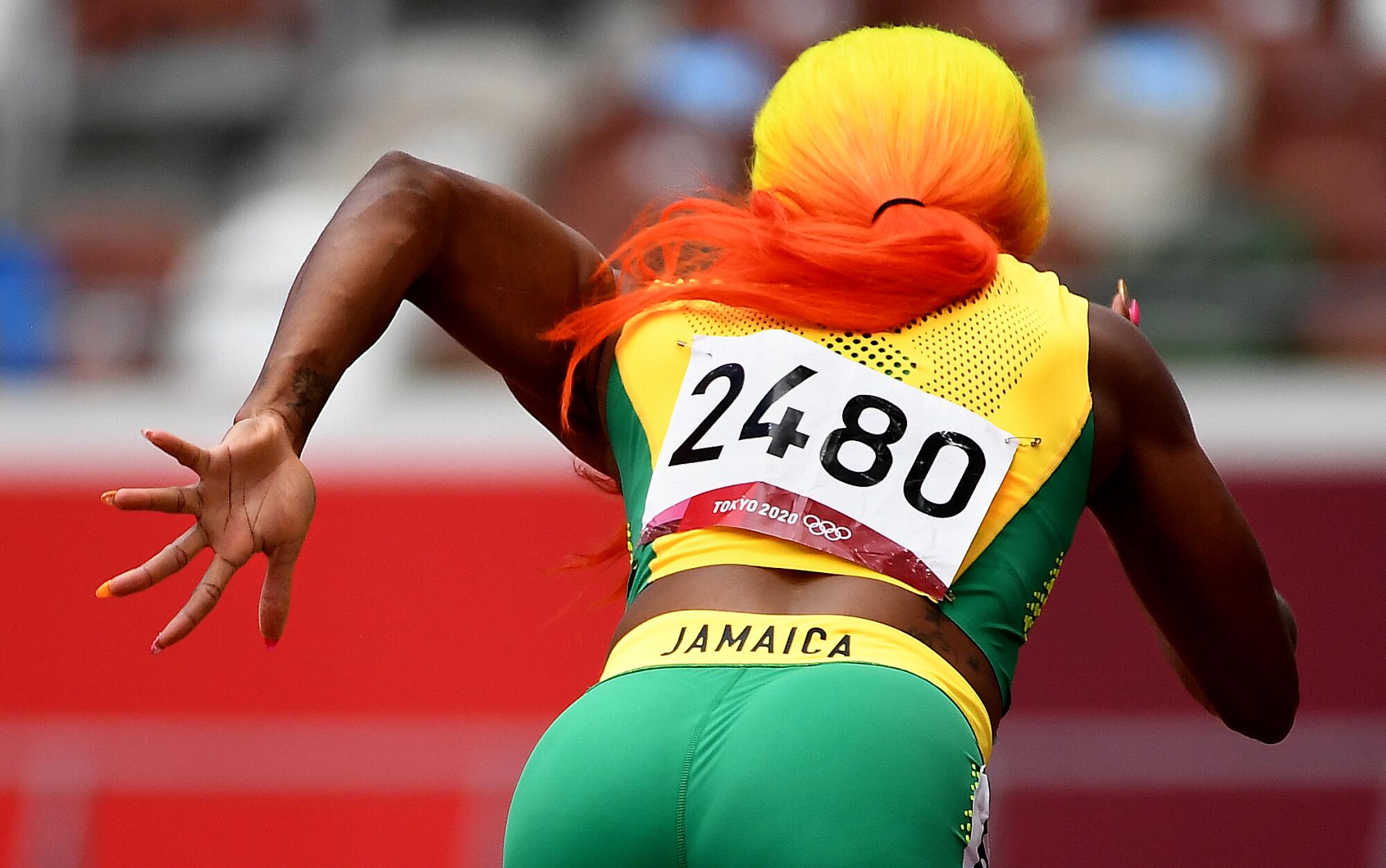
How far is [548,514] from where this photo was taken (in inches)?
215

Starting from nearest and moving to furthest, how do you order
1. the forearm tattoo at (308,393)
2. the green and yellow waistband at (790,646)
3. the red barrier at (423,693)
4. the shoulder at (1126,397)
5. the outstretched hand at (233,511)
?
the outstretched hand at (233,511) → the green and yellow waistband at (790,646) → the forearm tattoo at (308,393) → the shoulder at (1126,397) → the red barrier at (423,693)

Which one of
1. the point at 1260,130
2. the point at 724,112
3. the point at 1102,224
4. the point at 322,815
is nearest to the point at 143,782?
the point at 322,815

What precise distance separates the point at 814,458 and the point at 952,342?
20 cm

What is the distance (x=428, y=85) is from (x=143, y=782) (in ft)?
13.6

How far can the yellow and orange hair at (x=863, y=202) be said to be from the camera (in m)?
1.80

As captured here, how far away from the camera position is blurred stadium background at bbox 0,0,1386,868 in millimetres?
4973

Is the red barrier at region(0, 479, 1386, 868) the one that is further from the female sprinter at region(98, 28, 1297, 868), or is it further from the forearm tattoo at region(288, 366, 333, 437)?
the forearm tattoo at region(288, 366, 333, 437)

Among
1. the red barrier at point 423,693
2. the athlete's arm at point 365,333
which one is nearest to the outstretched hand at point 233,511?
the athlete's arm at point 365,333

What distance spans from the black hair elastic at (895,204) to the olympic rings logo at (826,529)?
1.11ft

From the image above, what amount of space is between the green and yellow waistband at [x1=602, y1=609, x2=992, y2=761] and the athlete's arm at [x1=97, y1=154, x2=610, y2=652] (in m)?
0.35

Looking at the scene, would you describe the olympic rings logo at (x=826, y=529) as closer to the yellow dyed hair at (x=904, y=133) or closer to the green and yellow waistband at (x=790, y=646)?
the green and yellow waistband at (x=790, y=646)

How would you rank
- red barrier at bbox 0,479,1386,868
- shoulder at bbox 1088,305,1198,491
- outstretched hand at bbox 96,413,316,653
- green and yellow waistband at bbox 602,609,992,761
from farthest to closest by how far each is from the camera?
red barrier at bbox 0,479,1386,868, shoulder at bbox 1088,305,1198,491, green and yellow waistband at bbox 602,609,992,761, outstretched hand at bbox 96,413,316,653

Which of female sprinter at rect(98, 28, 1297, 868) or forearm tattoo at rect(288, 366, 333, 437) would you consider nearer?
female sprinter at rect(98, 28, 1297, 868)

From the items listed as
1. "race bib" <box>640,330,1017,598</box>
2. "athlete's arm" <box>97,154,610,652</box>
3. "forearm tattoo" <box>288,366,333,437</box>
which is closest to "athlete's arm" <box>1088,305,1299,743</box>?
"race bib" <box>640,330,1017,598</box>
